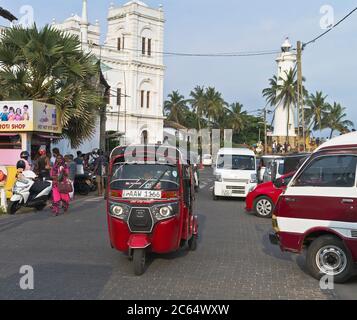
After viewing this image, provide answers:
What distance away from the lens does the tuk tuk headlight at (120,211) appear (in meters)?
7.26

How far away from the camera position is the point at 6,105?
1667 cm

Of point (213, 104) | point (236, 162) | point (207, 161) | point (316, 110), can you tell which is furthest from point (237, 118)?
point (236, 162)

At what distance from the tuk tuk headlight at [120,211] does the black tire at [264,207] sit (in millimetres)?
7425

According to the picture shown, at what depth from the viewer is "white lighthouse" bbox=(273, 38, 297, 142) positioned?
65625mm

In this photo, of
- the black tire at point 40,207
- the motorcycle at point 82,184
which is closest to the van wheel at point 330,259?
the black tire at point 40,207

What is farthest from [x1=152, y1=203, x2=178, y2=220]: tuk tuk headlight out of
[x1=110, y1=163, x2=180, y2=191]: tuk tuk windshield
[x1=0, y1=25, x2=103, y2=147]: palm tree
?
[x1=0, y1=25, x2=103, y2=147]: palm tree

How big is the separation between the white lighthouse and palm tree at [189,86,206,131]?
23.7 metres

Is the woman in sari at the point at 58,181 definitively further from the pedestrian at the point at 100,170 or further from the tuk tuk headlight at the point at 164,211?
the tuk tuk headlight at the point at 164,211

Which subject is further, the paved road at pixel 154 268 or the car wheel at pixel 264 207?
the car wheel at pixel 264 207

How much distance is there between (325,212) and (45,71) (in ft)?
47.4

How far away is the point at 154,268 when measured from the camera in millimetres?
7535

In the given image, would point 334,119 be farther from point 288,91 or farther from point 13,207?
point 13,207
